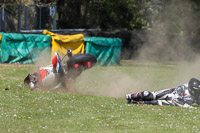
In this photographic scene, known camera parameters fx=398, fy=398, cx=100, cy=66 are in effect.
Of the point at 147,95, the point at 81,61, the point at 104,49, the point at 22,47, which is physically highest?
the point at 81,61

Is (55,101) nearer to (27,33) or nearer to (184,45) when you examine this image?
(27,33)

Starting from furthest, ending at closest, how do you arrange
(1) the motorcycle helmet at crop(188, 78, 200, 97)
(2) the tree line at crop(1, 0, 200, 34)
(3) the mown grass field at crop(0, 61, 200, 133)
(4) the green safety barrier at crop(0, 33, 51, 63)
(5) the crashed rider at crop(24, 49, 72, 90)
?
1. (2) the tree line at crop(1, 0, 200, 34)
2. (4) the green safety barrier at crop(0, 33, 51, 63)
3. (5) the crashed rider at crop(24, 49, 72, 90)
4. (1) the motorcycle helmet at crop(188, 78, 200, 97)
5. (3) the mown grass field at crop(0, 61, 200, 133)

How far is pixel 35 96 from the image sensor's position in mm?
11242

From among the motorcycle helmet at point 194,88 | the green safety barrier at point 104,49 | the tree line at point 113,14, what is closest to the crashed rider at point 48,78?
the motorcycle helmet at point 194,88

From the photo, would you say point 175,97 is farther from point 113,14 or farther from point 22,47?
point 113,14

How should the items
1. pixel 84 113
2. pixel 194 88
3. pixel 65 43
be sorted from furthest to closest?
pixel 65 43, pixel 194 88, pixel 84 113

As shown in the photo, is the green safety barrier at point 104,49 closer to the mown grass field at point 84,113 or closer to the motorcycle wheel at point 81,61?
the mown grass field at point 84,113

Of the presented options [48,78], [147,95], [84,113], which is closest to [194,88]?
[147,95]

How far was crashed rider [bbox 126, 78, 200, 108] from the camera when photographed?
1011 centimetres

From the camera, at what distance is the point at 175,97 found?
1037 centimetres

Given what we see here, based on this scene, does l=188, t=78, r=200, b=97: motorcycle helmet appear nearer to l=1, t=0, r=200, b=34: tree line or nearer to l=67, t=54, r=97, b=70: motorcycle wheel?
l=67, t=54, r=97, b=70: motorcycle wheel

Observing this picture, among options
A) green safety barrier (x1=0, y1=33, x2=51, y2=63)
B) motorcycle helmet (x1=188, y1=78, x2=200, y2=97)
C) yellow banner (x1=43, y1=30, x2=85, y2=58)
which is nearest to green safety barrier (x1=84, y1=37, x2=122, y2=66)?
yellow banner (x1=43, y1=30, x2=85, y2=58)

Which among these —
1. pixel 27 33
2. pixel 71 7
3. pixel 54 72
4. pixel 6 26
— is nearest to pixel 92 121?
pixel 54 72

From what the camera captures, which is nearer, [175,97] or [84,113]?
[84,113]
